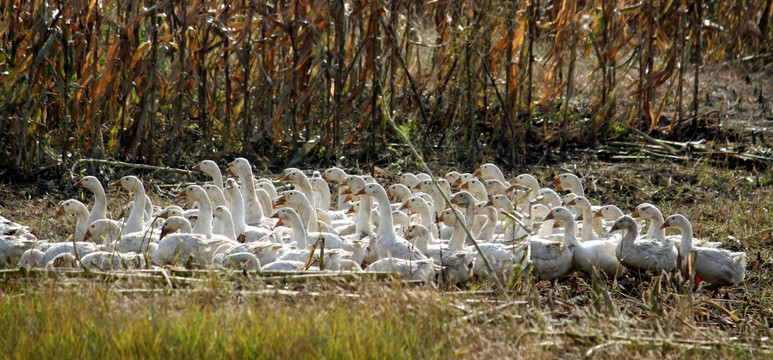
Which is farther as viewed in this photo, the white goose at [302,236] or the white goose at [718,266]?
the white goose at [302,236]

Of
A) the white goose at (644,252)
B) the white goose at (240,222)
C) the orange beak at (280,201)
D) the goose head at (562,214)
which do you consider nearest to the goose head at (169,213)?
the white goose at (240,222)

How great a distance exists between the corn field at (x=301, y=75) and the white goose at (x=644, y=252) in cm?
315

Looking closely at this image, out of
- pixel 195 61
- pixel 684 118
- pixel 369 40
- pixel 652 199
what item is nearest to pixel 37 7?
pixel 195 61

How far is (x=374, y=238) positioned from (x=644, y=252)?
1777 mm

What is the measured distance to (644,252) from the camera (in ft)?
19.2

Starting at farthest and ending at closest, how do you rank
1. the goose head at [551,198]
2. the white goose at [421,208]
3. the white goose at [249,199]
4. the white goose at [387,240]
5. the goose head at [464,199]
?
the goose head at [551,198], the white goose at [249,199], the white goose at [421,208], the goose head at [464,199], the white goose at [387,240]

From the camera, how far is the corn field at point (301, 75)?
788cm

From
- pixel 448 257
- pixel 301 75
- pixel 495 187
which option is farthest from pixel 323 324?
pixel 301 75

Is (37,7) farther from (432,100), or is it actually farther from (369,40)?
(432,100)

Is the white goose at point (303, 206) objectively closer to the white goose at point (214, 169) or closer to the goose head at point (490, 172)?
the white goose at point (214, 169)

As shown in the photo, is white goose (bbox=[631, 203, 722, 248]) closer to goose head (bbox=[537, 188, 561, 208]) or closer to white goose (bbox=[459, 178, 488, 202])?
goose head (bbox=[537, 188, 561, 208])

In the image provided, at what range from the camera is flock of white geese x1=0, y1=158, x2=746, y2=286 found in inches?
209

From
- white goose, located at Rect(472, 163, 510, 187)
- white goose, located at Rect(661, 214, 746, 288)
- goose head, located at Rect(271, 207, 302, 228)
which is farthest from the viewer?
white goose, located at Rect(472, 163, 510, 187)

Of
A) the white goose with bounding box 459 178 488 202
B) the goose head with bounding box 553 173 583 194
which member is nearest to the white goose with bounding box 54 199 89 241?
the white goose with bounding box 459 178 488 202
